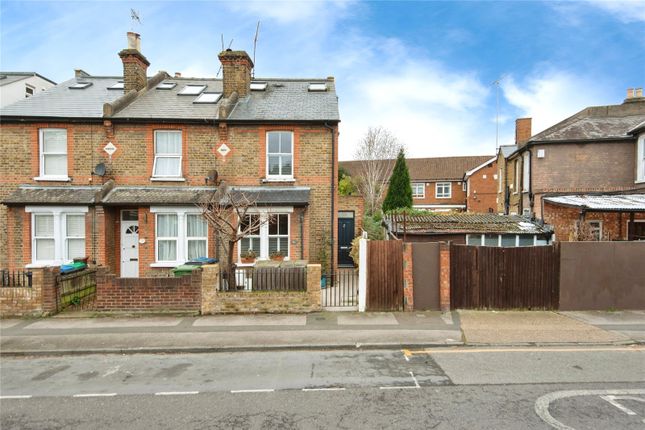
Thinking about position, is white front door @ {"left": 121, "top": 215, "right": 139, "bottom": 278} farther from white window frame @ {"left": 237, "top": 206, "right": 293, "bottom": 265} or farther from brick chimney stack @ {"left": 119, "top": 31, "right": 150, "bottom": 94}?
brick chimney stack @ {"left": 119, "top": 31, "right": 150, "bottom": 94}

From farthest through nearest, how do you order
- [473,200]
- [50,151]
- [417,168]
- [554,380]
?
[417,168], [473,200], [50,151], [554,380]

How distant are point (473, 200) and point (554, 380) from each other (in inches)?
1334

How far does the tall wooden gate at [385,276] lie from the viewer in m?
9.95

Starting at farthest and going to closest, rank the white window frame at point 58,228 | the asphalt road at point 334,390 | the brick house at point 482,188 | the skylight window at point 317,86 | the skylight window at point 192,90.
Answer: the brick house at point 482,188 < the skylight window at point 317,86 < the skylight window at point 192,90 < the white window frame at point 58,228 < the asphalt road at point 334,390

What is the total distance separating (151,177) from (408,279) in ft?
33.3

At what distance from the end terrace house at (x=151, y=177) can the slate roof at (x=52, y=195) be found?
4cm

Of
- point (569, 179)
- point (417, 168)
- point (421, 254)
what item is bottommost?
point (421, 254)

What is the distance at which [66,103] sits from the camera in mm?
15219

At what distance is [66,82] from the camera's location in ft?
58.3

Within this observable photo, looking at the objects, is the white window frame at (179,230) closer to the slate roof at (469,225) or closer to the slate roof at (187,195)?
the slate roof at (187,195)

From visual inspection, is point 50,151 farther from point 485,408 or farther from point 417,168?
point 417,168

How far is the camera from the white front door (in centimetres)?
1448

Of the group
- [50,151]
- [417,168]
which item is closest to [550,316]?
[50,151]

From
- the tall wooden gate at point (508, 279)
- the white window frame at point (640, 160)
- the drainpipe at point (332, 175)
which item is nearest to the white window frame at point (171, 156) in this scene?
the drainpipe at point (332, 175)
